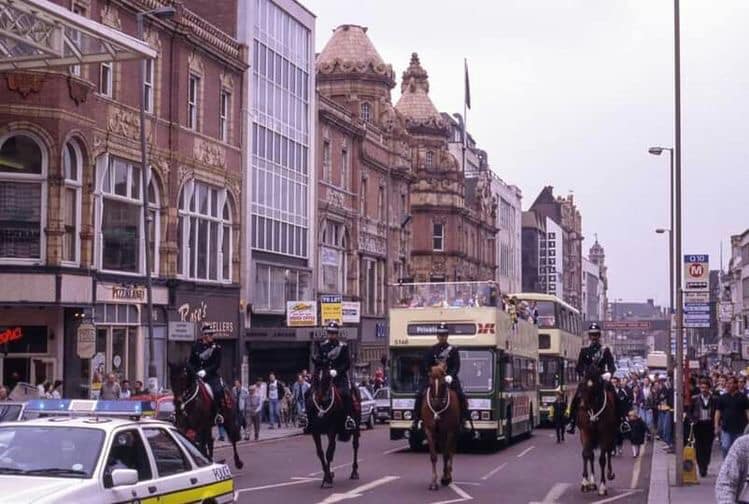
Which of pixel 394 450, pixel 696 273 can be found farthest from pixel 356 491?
pixel 394 450

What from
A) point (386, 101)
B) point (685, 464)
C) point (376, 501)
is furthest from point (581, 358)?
point (386, 101)

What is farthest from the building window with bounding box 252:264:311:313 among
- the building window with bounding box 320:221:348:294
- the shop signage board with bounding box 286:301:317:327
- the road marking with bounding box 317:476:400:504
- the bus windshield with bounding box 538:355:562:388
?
the road marking with bounding box 317:476:400:504

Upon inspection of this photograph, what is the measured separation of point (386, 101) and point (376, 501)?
56.6 metres

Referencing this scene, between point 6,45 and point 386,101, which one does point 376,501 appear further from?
point 386,101

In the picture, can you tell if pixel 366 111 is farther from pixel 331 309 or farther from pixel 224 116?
pixel 224 116

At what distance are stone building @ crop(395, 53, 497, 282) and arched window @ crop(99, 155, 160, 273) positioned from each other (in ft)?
142

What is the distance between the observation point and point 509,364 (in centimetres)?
3100

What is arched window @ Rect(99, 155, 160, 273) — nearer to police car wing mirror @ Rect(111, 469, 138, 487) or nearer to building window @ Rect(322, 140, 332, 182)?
building window @ Rect(322, 140, 332, 182)

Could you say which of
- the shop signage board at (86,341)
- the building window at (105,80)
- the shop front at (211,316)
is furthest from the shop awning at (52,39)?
the shop front at (211,316)

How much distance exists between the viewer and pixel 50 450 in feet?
35.9

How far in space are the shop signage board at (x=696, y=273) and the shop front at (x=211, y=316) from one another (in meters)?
19.9

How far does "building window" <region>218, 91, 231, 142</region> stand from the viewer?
49250 mm

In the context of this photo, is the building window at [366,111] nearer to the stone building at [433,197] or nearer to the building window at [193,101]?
the stone building at [433,197]

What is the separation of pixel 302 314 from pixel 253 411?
13895 millimetres
